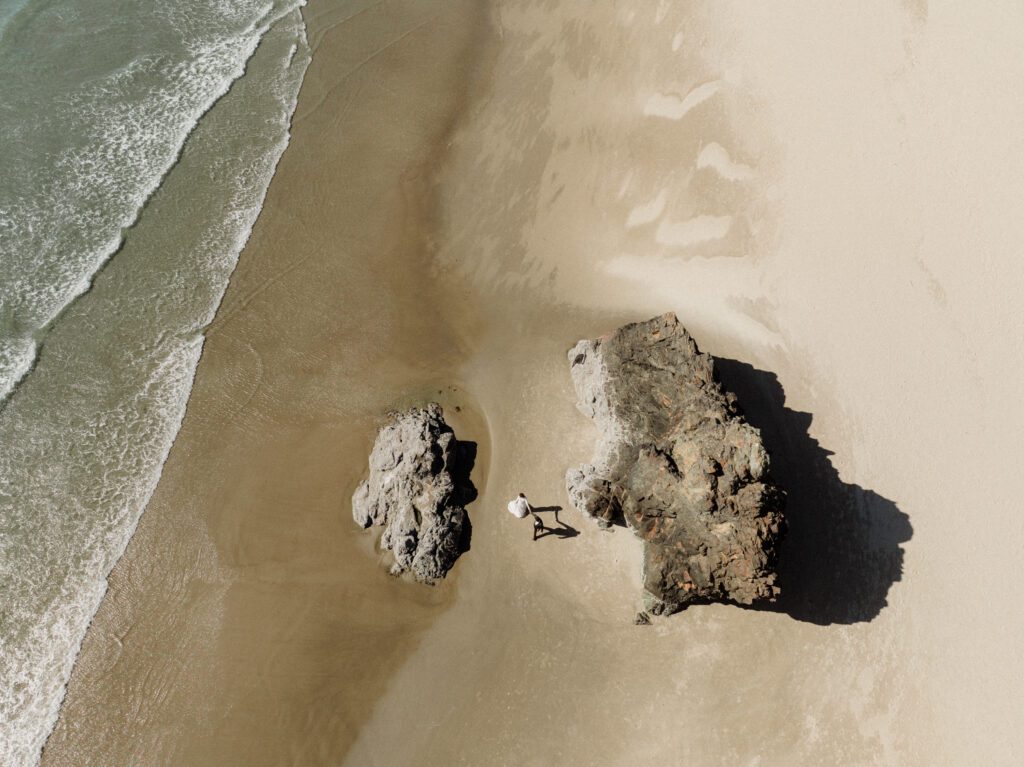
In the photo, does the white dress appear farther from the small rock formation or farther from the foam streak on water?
the foam streak on water

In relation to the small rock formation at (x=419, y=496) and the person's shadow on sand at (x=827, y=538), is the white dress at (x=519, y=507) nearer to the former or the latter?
the small rock formation at (x=419, y=496)

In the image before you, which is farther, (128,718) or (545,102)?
(545,102)

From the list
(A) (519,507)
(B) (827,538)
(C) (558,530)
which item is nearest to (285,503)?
(A) (519,507)

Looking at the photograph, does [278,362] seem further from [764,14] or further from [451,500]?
[764,14]

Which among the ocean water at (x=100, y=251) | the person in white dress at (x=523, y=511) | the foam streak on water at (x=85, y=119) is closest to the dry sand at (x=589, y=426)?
the person in white dress at (x=523, y=511)

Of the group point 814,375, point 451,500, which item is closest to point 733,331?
point 814,375
